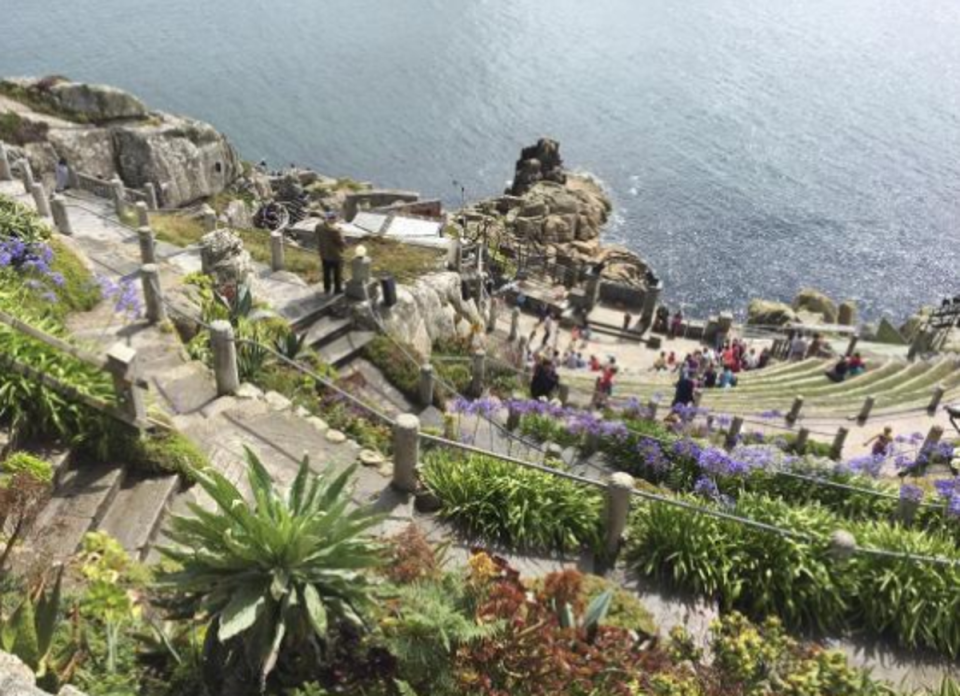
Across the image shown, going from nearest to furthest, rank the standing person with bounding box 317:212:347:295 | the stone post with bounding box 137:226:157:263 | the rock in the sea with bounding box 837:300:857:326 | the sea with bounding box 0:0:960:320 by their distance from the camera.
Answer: the stone post with bounding box 137:226:157:263, the standing person with bounding box 317:212:347:295, the rock in the sea with bounding box 837:300:857:326, the sea with bounding box 0:0:960:320

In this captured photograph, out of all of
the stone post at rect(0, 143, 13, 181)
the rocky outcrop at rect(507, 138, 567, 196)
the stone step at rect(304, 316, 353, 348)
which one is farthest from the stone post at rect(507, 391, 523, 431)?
the rocky outcrop at rect(507, 138, 567, 196)

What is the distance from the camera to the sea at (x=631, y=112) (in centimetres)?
5294

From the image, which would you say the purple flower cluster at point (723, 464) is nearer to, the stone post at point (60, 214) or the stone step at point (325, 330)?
the stone step at point (325, 330)

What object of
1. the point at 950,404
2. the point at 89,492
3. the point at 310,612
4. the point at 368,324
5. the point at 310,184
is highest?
the point at 310,612

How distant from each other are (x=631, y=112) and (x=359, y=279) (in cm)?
6620

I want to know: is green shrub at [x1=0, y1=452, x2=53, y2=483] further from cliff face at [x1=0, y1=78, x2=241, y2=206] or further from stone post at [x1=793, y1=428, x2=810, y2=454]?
cliff face at [x1=0, y1=78, x2=241, y2=206]

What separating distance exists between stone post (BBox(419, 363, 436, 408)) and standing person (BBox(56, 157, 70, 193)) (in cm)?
1589

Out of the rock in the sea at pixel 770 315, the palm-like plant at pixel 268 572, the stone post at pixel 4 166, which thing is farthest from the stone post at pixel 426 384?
the rock in the sea at pixel 770 315

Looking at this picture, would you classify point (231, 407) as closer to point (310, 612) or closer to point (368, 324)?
point (368, 324)

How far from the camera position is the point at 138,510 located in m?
8.55

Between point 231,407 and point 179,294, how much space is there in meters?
4.53

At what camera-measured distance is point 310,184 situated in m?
44.3

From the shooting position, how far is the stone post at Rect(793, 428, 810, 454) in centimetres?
1595

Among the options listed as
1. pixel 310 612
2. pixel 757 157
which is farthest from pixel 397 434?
pixel 757 157
